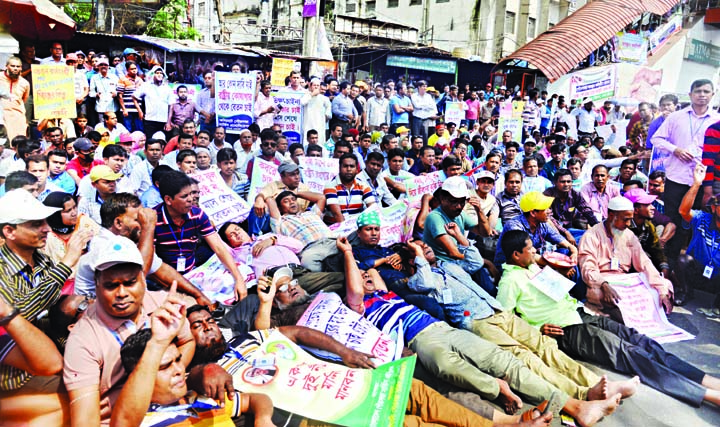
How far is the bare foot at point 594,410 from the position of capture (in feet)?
12.1

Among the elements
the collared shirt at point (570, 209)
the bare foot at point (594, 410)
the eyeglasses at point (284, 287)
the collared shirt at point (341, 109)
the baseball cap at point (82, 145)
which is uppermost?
the collared shirt at point (341, 109)

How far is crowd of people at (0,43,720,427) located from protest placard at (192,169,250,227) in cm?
16

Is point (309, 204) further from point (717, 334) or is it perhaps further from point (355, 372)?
point (717, 334)

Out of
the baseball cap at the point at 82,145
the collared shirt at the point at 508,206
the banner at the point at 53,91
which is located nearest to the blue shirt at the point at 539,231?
the collared shirt at the point at 508,206

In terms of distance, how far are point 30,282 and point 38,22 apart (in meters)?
9.78

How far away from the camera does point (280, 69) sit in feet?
41.2

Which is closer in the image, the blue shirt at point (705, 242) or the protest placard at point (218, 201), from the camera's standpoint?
the protest placard at point (218, 201)

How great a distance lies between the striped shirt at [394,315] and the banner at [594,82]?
26.0 feet

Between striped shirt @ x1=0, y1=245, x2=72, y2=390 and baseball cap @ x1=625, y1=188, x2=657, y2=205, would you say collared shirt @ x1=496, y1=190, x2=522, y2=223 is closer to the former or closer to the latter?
baseball cap @ x1=625, y1=188, x2=657, y2=205

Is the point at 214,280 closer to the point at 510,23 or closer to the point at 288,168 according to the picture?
the point at 288,168

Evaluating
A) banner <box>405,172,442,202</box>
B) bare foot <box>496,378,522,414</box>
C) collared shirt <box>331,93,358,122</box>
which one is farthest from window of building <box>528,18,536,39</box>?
bare foot <box>496,378,522,414</box>

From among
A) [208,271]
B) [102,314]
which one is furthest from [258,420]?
[208,271]

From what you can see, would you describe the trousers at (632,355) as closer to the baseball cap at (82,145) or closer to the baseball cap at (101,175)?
the baseball cap at (101,175)

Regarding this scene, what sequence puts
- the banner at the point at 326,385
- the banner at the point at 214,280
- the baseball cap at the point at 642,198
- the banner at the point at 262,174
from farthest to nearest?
the banner at the point at 262,174
the baseball cap at the point at 642,198
the banner at the point at 214,280
the banner at the point at 326,385
